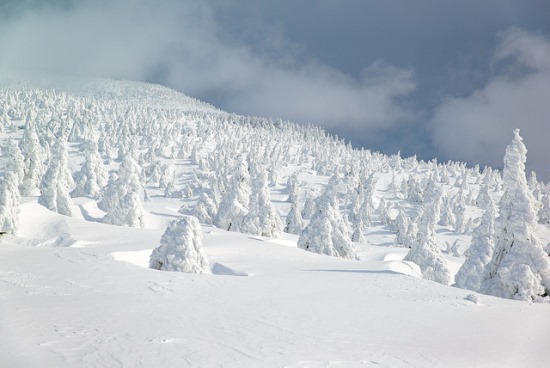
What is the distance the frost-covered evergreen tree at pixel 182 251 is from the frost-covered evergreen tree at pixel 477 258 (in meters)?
19.5

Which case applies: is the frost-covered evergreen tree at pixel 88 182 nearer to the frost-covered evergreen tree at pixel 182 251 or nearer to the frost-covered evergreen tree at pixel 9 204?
the frost-covered evergreen tree at pixel 9 204

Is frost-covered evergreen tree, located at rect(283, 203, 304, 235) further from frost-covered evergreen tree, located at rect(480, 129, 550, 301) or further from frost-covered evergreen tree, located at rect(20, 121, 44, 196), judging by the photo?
frost-covered evergreen tree, located at rect(480, 129, 550, 301)

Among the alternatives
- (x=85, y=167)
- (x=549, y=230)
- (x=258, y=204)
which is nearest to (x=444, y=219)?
(x=549, y=230)

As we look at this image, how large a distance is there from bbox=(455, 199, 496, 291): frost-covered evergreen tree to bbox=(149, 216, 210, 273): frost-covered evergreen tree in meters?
19.5

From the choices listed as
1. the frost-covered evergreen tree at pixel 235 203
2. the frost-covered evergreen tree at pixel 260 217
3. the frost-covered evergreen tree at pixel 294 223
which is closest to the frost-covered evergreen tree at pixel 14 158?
the frost-covered evergreen tree at pixel 235 203

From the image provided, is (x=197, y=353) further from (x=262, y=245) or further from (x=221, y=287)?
(x=262, y=245)

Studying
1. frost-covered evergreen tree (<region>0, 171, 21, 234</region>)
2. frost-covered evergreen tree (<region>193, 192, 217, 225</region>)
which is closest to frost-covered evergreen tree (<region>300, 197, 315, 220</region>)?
frost-covered evergreen tree (<region>193, 192, 217, 225</region>)

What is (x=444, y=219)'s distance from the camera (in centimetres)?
11969

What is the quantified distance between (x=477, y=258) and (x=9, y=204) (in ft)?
117

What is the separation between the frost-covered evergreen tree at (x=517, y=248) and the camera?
21453 mm

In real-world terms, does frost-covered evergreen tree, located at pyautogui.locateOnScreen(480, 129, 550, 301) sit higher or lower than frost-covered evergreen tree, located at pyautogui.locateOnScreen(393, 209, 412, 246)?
higher

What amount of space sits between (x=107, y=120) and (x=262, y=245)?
168 metres

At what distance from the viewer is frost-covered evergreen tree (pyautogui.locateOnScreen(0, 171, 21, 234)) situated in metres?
31.5

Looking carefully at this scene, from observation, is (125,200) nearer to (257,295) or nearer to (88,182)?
(257,295)
